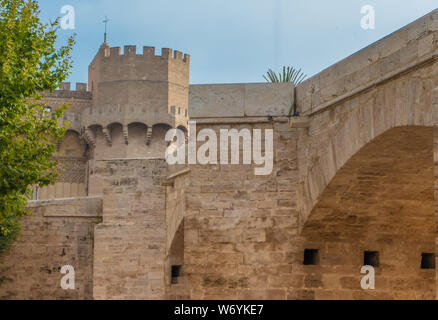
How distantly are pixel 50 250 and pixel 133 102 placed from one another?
1351cm

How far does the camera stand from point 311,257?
8.37m

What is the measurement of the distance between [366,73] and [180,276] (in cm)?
716

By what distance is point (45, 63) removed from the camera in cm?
1116

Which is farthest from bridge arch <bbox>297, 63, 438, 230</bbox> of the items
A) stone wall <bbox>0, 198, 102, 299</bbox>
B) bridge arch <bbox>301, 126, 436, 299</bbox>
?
stone wall <bbox>0, 198, 102, 299</bbox>

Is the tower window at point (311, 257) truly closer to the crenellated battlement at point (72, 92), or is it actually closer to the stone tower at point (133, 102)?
the stone tower at point (133, 102)

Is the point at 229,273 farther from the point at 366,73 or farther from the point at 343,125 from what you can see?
the point at 366,73

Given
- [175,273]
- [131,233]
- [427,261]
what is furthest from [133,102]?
[427,261]

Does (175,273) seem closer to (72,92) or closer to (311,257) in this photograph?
(311,257)

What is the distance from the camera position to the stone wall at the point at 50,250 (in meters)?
14.4

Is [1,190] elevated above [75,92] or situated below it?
below

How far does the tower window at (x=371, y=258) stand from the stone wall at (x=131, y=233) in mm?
4873

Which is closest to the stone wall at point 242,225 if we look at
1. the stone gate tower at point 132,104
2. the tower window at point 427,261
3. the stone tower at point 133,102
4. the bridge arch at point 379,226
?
the bridge arch at point 379,226
